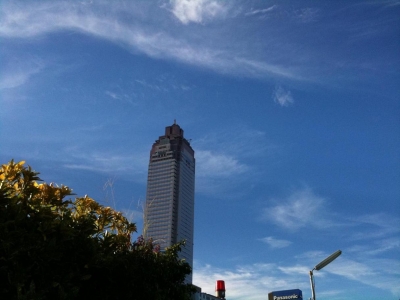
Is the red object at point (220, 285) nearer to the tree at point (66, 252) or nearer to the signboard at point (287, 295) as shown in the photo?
the signboard at point (287, 295)

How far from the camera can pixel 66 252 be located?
848 centimetres

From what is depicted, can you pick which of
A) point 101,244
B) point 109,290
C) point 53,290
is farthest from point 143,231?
point 53,290

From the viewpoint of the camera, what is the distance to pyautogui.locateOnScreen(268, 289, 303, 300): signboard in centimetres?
1926

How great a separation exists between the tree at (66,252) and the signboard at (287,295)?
9.04 metres

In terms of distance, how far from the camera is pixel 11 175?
8.99 meters

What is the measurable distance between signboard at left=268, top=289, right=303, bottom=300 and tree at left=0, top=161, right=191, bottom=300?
356 inches

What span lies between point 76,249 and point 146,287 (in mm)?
2241

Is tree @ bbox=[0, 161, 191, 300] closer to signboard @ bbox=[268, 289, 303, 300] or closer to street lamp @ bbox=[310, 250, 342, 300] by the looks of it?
street lamp @ bbox=[310, 250, 342, 300]

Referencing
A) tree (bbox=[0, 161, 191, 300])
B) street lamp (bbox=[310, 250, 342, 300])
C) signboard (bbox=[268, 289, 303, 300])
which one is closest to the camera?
tree (bbox=[0, 161, 191, 300])

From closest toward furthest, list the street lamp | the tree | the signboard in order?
the tree < the street lamp < the signboard

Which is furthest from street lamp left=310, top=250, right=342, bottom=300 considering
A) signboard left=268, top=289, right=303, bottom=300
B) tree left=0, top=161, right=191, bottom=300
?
tree left=0, top=161, right=191, bottom=300

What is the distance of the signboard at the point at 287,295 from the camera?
19264mm

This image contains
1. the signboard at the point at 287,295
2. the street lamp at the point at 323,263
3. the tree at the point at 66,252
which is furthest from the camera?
the signboard at the point at 287,295

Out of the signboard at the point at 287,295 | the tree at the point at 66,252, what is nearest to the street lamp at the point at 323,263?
the signboard at the point at 287,295
